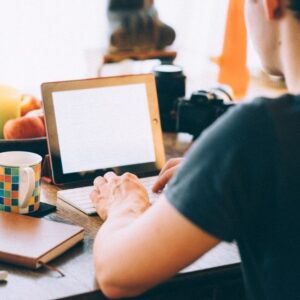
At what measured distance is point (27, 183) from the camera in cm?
121

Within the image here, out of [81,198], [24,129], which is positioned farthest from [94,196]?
[24,129]

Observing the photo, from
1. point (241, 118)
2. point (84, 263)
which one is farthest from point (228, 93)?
point (241, 118)

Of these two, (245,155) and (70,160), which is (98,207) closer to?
(70,160)

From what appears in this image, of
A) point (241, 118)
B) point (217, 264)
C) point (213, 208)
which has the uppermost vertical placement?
point (241, 118)

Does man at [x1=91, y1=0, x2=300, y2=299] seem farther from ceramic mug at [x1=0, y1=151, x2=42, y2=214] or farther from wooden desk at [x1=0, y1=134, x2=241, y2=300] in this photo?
ceramic mug at [x1=0, y1=151, x2=42, y2=214]

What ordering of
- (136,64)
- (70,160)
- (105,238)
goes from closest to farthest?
1. (105,238)
2. (70,160)
3. (136,64)

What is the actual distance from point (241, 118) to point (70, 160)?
27.3 inches

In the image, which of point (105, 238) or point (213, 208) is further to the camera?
point (105, 238)

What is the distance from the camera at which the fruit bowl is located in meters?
1.38

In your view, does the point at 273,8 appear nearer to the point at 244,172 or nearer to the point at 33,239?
the point at 244,172

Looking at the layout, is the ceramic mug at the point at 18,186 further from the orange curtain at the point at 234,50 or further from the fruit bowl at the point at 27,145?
the orange curtain at the point at 234,50

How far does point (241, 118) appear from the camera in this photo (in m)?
0.80

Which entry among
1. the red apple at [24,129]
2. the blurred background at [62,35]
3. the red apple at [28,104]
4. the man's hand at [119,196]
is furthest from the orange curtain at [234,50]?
the man's hand at [119,196]

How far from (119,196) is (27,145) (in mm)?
326
